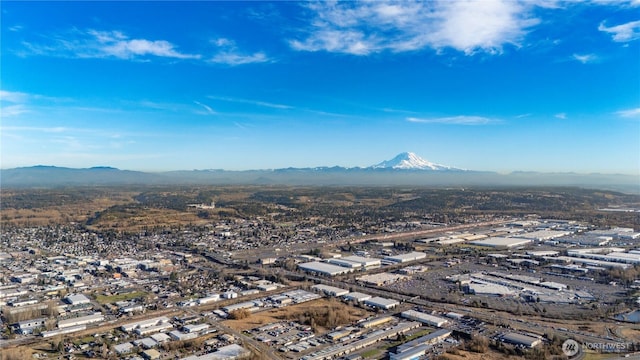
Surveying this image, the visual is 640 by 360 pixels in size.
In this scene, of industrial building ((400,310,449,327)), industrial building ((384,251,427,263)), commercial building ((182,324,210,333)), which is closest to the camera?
commercial building ((182,324,210,333))

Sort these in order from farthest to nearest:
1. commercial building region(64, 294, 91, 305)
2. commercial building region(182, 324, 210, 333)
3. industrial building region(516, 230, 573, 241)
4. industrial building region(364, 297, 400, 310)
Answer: industrial building region(516, 230, 573, 241), commercial building region(64, 294, 91, 305), industrial building region(364, 297, 400, 310), commercial building region(182, 324, 210, 333)

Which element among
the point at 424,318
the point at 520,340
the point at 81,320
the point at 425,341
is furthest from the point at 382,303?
the point at 81,320

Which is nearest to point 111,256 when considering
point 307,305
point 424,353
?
point 307,305

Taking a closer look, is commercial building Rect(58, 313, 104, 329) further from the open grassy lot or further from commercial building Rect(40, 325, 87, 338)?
the open grassy lot

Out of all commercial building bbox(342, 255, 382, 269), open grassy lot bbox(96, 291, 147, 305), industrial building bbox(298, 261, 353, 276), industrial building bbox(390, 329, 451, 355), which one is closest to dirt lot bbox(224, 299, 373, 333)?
industrial building bbox(390, 329, 451, 355)

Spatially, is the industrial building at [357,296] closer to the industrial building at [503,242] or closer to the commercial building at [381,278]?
the commercial building at [381,278]
